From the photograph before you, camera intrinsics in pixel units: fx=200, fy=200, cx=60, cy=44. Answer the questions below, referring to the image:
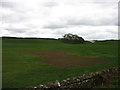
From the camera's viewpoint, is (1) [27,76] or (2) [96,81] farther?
(1) [27,76]

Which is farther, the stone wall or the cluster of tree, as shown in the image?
the cluster of tree

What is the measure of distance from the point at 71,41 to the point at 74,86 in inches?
2827

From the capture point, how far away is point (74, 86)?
61.5 ft

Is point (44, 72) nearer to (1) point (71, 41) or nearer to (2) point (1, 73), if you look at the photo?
(2) point (1, 73)

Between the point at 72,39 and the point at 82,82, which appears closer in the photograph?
the point at 82,82

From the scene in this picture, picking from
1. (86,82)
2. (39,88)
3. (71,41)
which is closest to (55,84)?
(39,88)

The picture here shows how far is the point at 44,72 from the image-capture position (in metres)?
25.0

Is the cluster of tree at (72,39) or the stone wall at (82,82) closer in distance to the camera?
the stone wall at (82,82)

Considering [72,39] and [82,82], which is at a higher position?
[72,39]

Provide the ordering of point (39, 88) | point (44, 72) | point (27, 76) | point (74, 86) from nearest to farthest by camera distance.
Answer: point (39, 88)
point (74, 86)
point (27, 76)
point (44, 72)

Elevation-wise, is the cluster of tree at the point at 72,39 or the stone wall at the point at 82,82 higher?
the cluster of tree at the point at 72,39

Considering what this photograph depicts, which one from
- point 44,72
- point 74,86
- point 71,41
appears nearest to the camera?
point 74,86

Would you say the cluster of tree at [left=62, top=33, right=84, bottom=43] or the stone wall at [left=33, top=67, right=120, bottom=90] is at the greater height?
the cluster of tree at [left=62, top=33, right=84, bottom=43]

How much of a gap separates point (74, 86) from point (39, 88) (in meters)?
3.52
